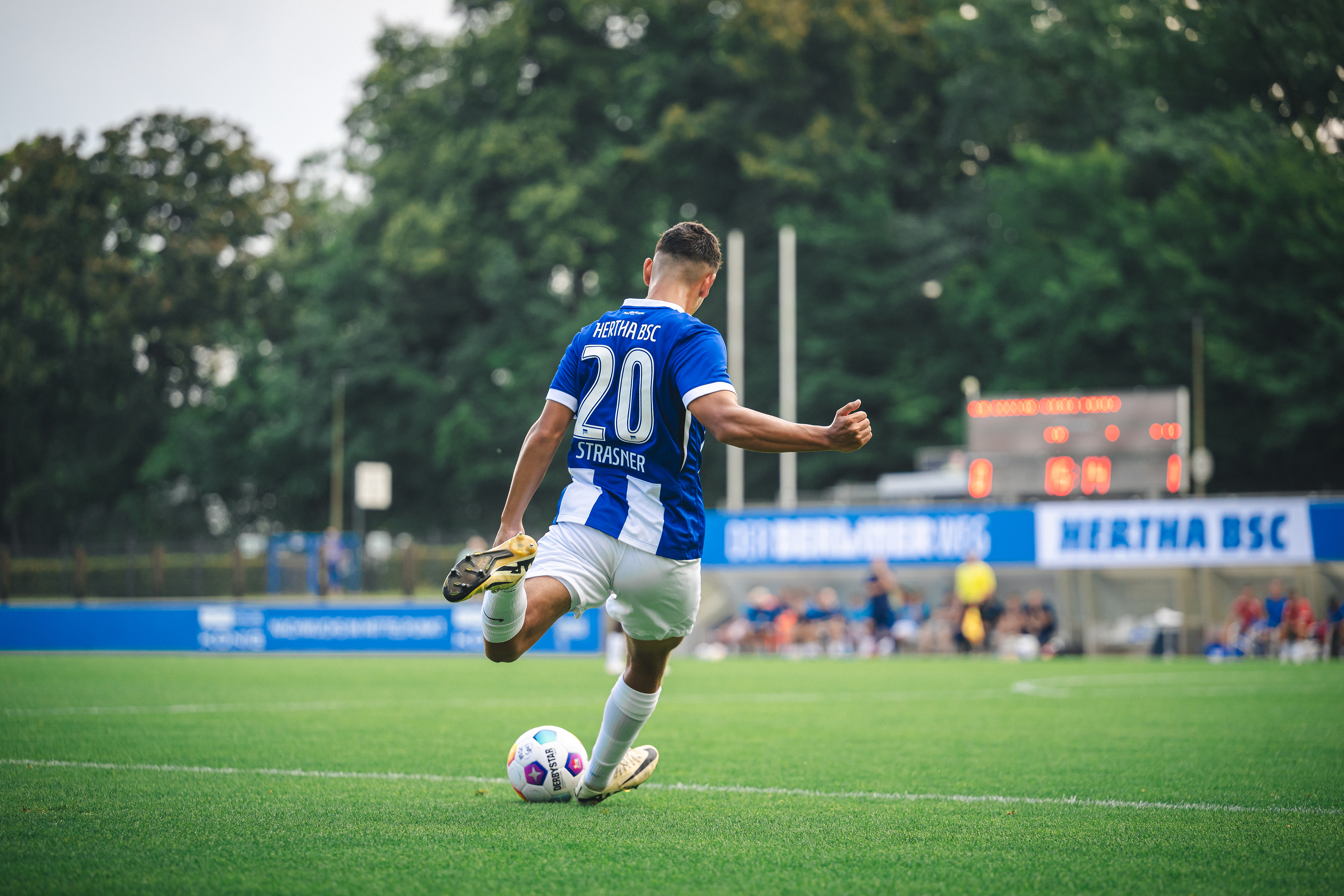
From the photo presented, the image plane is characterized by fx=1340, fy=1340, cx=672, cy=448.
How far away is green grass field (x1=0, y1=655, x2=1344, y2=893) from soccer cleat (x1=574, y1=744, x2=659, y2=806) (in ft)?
0.27

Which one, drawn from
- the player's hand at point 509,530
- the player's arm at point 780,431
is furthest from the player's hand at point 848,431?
the player's hand at point 509,530

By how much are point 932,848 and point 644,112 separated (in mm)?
41234

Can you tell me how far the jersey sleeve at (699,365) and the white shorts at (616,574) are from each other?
653 mm

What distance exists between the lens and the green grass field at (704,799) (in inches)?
180

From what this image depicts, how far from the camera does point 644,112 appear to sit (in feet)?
145

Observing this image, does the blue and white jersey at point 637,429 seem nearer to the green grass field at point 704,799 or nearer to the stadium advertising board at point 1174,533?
the green grass field at point 704,799

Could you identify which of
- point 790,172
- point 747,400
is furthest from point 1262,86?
point 747,400

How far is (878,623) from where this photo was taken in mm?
23250

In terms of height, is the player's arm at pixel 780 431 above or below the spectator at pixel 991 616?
above

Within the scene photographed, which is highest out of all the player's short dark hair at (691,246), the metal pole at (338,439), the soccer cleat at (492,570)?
the metal pole at (338,439)

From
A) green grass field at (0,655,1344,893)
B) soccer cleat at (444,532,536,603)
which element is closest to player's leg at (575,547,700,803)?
green grass field at (0,655,1344,893)

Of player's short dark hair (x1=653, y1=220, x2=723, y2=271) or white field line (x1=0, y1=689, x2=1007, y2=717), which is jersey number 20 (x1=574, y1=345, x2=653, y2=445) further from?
white field line (x1=0, y1=689, x2=1007, y2=717)

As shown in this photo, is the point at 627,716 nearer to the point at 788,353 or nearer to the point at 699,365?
the point at 699,365

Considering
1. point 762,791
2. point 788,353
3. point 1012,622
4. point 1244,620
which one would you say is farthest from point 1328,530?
point 762,791
